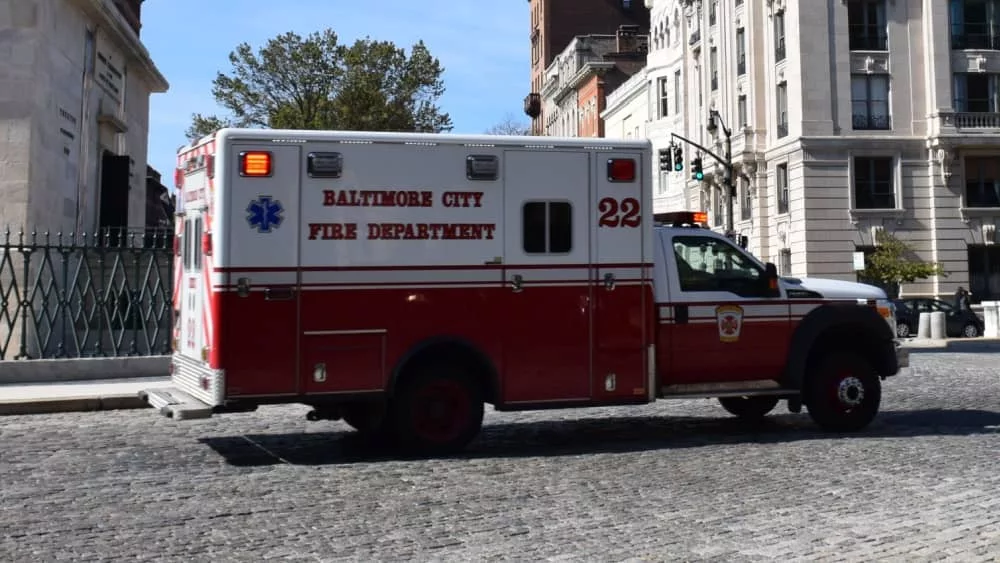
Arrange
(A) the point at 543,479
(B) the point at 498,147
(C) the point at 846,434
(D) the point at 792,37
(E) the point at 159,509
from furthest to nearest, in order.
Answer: (D) the point at 792,37 < (C) the point at 846,434 < (B) the point at 498,147 < (A) the point at 543,479 < (E) the point at 159,509

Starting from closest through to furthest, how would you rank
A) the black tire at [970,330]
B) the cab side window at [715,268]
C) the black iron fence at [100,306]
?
the cab side window at [715,268]
the black iron fence at [100,306]
the black tire at [970,330]

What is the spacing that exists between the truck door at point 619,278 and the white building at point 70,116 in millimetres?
12573

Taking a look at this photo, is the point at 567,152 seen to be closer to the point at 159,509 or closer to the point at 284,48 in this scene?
the point at 159,509

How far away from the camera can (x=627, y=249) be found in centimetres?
1025

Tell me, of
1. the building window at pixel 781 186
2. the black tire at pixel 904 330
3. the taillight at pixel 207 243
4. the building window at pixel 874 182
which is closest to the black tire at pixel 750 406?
the taillight at pixel 207 243

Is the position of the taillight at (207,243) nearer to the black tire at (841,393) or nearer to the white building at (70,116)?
the black tire at (841,393)

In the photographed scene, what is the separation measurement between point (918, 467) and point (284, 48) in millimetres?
35888

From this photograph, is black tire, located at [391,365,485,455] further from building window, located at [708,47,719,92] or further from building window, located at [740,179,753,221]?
building window, located at [708,47,719,92]

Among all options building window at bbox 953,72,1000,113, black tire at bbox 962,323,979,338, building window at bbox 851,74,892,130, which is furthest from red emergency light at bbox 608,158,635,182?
building window at bbox 953,72,1000,113

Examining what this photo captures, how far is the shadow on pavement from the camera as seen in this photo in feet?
33.2

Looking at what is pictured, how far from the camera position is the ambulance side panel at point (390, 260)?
367 inches

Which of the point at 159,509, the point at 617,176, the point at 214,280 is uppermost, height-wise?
the point at 617,176

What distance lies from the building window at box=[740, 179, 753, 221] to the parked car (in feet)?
44.2

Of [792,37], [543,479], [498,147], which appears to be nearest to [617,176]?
[498,147]
